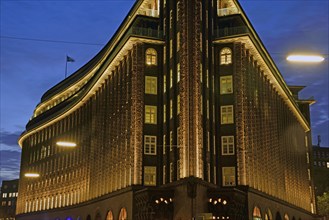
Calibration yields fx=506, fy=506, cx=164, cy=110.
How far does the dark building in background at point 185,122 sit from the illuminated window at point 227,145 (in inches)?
4.6

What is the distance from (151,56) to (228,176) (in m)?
17.4

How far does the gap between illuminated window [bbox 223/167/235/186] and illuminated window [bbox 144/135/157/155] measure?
28.0ft

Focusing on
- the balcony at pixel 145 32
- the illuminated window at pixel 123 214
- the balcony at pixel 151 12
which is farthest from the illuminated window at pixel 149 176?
the balcony at pixel 151 12

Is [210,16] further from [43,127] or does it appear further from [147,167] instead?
[43,127]

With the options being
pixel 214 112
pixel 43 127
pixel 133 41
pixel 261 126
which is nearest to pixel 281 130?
pixel 261 126

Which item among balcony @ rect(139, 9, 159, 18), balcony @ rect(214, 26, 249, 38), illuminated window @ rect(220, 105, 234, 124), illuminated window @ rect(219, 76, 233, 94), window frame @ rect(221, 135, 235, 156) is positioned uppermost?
balcony @ rect(139, 9, 159, 18)

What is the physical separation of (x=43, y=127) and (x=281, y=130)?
A: 50667mm

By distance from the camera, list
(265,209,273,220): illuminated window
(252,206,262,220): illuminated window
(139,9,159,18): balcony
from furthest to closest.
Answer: (139,9,159,18): balcony
(265,209,273,220): illuminated window
(252,206,262,220): illuminated window

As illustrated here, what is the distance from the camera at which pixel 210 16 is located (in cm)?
6216

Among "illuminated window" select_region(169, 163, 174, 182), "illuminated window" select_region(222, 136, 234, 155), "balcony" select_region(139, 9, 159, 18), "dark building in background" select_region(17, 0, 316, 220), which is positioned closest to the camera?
"dark building in background" select_region(17, 0, 316, 220)

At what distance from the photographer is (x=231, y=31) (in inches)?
2426

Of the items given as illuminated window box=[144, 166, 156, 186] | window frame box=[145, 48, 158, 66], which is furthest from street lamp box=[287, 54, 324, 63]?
window frame box=[145, 48, 158, 66]

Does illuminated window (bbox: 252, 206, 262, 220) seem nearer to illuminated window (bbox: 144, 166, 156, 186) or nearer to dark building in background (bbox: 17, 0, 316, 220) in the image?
dark building in background (bbox: 17, 0, 316, 220)

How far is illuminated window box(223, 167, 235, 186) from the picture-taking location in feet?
188
